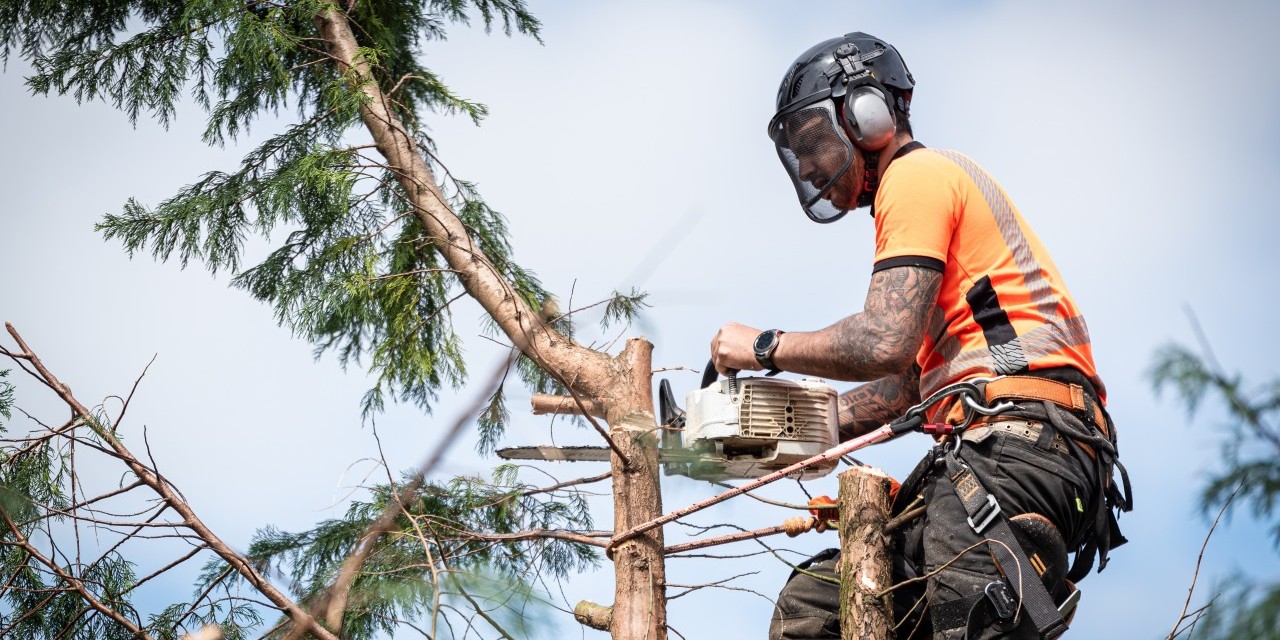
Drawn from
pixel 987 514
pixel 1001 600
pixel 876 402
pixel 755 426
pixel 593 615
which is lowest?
pixel 1001 600

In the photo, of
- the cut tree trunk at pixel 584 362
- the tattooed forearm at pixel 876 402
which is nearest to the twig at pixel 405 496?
the cut tree trunk at pixel 584 362

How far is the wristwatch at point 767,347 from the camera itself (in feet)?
11.0

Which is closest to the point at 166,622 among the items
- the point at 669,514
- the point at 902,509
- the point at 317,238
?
the point at 317,238

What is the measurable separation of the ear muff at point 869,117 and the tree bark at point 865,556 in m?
0.98

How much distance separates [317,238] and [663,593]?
2926 mm

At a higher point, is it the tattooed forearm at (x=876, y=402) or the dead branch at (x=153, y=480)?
the tattooed forearm at (x=876, y=402)

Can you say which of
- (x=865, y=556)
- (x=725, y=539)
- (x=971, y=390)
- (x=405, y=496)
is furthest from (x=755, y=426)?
(x=405, y=496)

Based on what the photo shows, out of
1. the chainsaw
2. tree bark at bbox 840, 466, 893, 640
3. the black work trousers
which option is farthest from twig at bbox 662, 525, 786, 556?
the black work trousers

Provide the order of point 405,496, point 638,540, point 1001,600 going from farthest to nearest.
Answer: point 638,540 → point 1001,600 → point 405,496

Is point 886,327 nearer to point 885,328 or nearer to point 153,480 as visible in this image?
point 885,328

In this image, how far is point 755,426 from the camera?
350 centimetres

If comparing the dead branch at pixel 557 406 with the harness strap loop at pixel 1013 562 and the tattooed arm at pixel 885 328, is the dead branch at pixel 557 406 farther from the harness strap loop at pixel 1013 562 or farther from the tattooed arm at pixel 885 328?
the harness strap loop at pixel 1013 562

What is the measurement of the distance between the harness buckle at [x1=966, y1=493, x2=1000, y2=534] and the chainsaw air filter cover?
0.72 metres

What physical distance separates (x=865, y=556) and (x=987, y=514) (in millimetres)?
378
